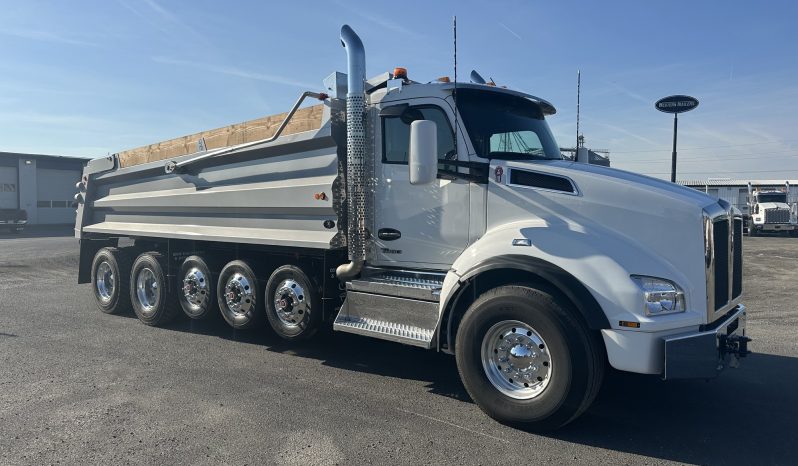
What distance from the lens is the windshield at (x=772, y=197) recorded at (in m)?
31.6

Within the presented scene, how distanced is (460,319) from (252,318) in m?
3.03

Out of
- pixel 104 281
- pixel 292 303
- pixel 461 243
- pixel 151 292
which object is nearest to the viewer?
pixel 461 243

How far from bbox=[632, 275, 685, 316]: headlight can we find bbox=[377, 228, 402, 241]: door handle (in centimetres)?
232

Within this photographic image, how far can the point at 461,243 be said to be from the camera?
203 inches

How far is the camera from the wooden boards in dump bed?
6.09 metres

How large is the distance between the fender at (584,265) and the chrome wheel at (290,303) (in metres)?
2.20

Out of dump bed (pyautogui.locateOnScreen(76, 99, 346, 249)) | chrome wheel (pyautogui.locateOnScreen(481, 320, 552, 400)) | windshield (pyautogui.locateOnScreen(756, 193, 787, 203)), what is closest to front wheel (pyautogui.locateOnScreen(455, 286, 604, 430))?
chrome wheel (pyautogui.locateOnScreen(481, 320, 552, 400))

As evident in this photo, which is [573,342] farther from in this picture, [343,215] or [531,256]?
[343,215]

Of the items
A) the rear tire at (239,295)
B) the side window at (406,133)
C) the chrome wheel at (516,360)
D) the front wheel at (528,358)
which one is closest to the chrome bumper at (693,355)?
→ the front wheel at (528,358)

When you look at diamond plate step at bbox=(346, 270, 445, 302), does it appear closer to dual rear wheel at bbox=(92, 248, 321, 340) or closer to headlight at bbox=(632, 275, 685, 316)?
dual rear wheel at bbox=(92, 248, 321, 340)

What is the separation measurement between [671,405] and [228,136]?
18.6 feet

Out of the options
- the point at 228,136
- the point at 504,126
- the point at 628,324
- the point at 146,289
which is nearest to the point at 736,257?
the point at 628,324

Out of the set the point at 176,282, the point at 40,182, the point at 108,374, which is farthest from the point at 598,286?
the point at 40,182

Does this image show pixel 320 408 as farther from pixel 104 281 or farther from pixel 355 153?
pixel 104 281
